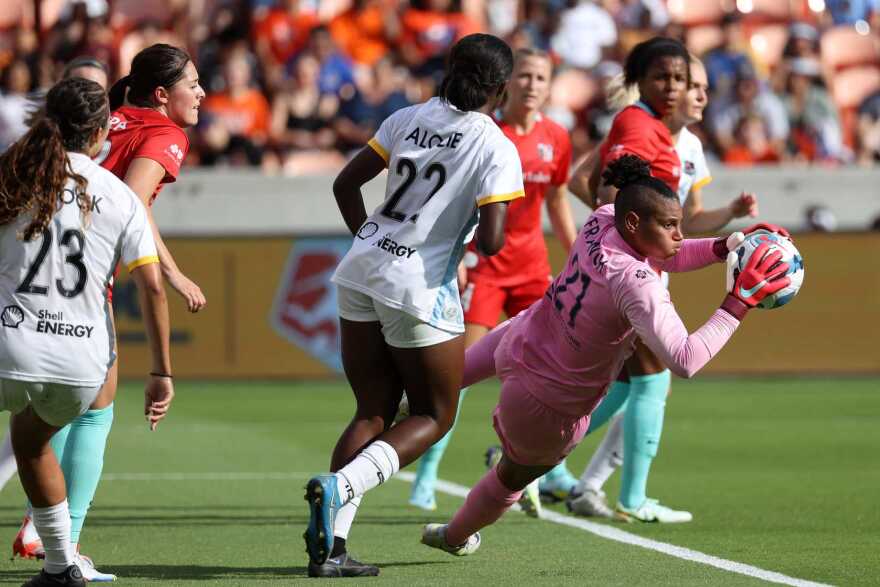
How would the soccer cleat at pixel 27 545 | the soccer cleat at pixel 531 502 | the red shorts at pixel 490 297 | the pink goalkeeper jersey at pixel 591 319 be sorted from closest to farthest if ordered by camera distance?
1. the pink goalkeeper jersey at pixel 591 319
2. the soccer cleat at pixel 27 545
3. the soccer cleat at pixel 531 502
4. the red shorts at pixel 490 297

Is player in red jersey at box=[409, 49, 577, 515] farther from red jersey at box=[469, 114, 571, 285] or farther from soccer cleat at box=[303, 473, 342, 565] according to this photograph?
soccer cleat at box=[303, 473, 342, 565]

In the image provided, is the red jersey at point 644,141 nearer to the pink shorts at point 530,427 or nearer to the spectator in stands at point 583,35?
the pink shorts at point 530,427

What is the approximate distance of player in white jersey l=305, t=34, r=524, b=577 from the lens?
20.0 ft

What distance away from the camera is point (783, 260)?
5598 mm

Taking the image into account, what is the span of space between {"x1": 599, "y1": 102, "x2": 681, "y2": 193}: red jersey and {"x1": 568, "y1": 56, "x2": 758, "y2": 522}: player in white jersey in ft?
0.67

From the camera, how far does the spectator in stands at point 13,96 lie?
55.2ft

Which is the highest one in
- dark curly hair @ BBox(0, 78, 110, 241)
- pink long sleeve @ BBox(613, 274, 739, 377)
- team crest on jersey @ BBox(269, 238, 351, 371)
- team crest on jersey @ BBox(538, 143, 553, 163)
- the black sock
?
dark curly hair @ BBox(0, 78, 110, 241)

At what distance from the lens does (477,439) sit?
1196cm

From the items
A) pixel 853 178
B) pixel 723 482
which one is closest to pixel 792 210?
pixel 853 178

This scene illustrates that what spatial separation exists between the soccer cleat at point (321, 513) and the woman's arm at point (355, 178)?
1112 millimetres

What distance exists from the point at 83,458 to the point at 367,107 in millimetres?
12383

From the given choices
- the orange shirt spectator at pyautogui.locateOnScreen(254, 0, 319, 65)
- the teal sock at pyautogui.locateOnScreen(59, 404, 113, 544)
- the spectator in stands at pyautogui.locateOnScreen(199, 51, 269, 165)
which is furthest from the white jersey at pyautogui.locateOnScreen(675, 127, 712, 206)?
the orange shirt spectator at pyautogui.locateOnScreen(254, 0, 319, 65)

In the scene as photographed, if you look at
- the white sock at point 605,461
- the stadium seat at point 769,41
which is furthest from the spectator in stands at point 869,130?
the white sock at point 605,461

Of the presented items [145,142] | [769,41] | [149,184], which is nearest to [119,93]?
[145,142]
